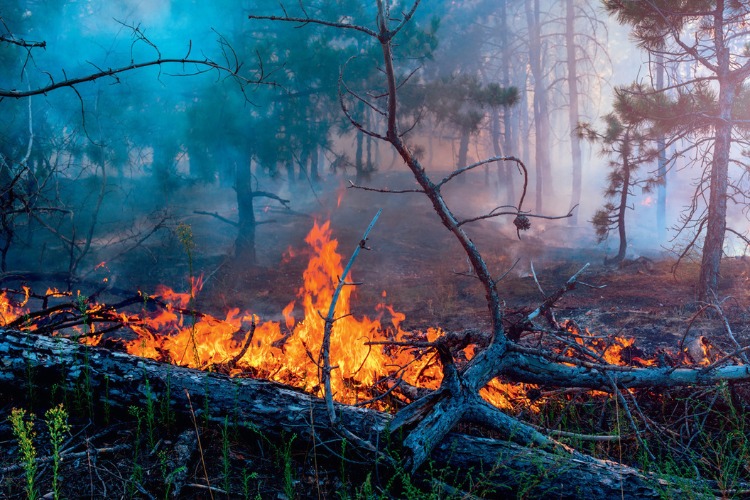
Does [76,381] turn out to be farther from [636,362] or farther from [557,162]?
[557,162]

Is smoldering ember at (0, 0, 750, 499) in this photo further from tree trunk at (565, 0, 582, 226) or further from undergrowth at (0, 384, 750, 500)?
tree trunk at (565, 0, 582, 226)

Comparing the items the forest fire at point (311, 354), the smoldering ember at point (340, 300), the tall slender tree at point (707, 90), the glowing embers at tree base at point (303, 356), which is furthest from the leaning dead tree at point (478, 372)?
the tall slender tree at point (707, 90)

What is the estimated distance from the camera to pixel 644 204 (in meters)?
37.3

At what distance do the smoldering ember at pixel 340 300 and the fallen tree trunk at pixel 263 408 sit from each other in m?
0.02

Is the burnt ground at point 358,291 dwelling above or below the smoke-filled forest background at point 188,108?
below

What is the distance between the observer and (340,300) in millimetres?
7082

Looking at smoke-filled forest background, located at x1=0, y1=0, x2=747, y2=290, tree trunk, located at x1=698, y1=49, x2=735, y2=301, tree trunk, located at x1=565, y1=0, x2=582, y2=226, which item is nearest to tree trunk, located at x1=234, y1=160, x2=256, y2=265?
smoke-filled forest background, located at x1=0, y1=0, x2=747, y2=290

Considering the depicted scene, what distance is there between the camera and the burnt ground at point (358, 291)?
272cm

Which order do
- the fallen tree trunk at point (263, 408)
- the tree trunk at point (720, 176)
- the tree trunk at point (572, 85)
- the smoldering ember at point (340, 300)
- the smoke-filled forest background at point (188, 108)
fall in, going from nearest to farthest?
the fallen tree trunk at point (263, 408) < the smoldering ember at point (340, 300) < the tree trunk at point (720, 176) < the smoke-filled forest background at point (188, 108) < the tree trunk at point (572, 85)

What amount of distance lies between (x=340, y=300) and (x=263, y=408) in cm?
401

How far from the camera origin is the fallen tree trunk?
2682 millimetres

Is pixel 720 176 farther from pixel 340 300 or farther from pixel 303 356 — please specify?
pixel 303 356

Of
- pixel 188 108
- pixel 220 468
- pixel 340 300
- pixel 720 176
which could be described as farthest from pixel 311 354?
pixel 188 108

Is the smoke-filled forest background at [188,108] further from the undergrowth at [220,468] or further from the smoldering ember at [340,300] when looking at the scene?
the undergrowth at [220,468]
